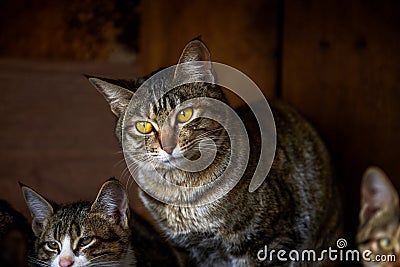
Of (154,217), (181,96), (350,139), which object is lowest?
(154,217)

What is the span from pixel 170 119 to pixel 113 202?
1.01 ft

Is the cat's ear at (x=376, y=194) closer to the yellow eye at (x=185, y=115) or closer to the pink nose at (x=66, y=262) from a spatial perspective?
the yellow eye at (x=185, y=115)

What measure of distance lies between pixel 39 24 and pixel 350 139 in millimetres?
1255

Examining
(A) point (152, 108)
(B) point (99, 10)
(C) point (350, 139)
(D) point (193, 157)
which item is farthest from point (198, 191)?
(B) point (99, 10)

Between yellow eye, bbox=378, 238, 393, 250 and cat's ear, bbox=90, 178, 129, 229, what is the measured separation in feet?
2.33

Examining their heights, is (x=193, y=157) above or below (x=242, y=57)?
below

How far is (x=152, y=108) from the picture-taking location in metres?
1.90

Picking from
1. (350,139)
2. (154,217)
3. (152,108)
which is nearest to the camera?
(152,108)

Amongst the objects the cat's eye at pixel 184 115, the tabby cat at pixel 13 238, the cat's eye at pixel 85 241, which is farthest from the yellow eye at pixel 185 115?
the tabby cat at pixel 13 238

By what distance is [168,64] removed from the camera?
2621 mm

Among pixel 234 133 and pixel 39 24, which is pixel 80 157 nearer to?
pixel 39 24

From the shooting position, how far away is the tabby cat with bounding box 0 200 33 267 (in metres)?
1.79

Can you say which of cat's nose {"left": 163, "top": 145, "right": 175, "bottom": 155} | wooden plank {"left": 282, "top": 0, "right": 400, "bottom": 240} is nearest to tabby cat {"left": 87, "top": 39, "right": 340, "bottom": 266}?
cat's nose {"left": 163, "top": 145, "right": 175, "bottom": 155}

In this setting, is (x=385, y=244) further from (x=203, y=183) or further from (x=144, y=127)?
(x=144, y=127)
